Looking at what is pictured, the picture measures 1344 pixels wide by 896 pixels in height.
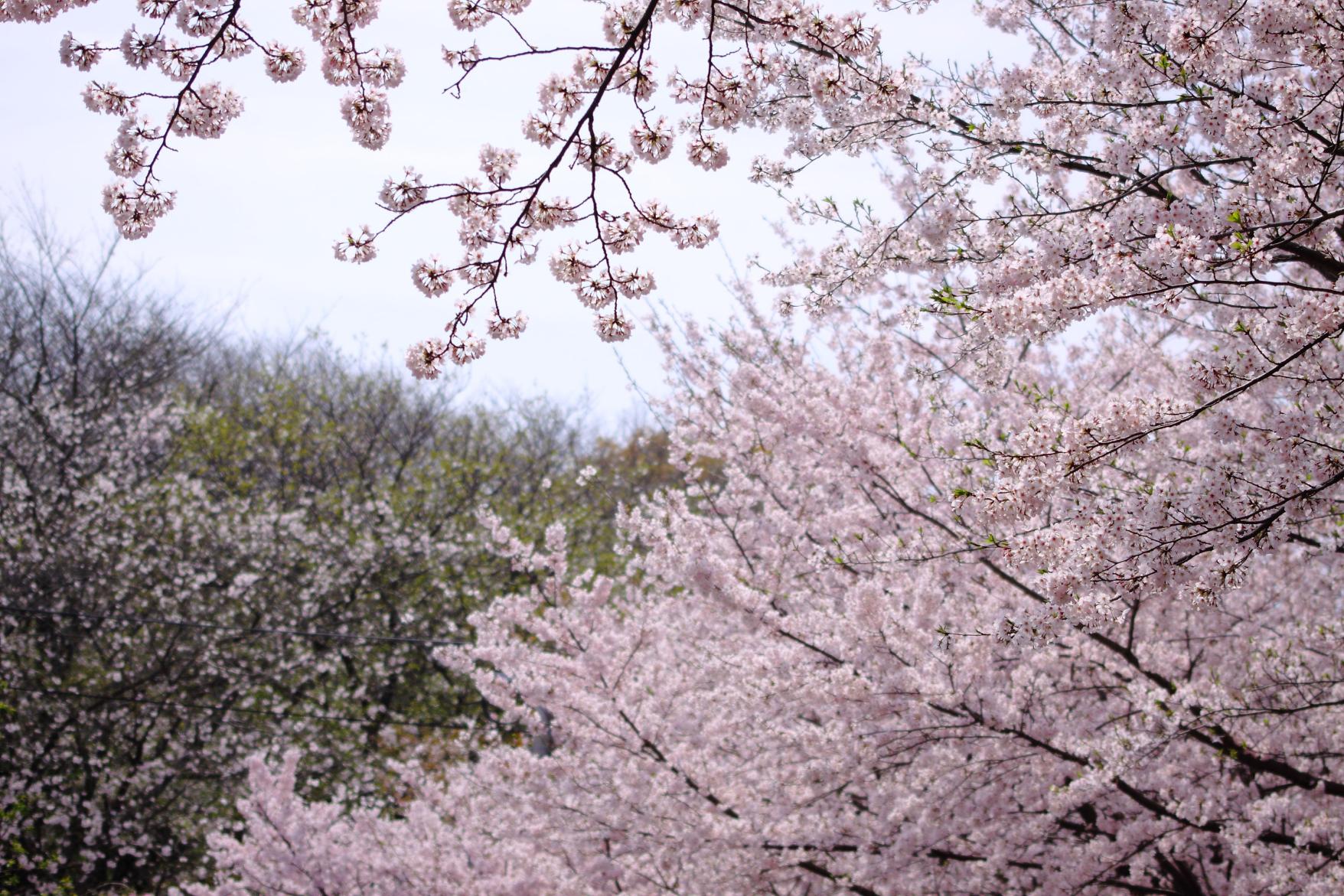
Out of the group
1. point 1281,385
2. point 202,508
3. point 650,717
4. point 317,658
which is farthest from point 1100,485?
point 202,508

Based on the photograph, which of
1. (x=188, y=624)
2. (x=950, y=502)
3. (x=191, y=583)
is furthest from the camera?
(x=191, y=583)

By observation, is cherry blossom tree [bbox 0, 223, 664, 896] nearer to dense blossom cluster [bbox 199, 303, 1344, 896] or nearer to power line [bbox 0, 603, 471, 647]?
power line [bbox 0, 603, 471, 647]

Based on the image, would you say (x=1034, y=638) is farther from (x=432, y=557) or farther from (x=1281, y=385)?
(x=432, y=557)

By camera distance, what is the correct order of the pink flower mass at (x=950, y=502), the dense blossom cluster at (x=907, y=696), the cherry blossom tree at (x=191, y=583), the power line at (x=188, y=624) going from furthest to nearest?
the cherry blossom tree at (x=191, y=583)
the power line at (x=188, y=624)
the dense blossom cluster at (x=907, y=696)
the pink flower mass at (x=950, y=502)

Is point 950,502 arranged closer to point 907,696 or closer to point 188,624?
point 907,696

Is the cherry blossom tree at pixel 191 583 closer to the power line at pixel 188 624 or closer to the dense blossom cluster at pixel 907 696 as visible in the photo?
the power line at pixel 188 624

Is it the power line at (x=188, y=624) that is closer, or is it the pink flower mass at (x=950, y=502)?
the pink flower mass at (x=950, y=502)

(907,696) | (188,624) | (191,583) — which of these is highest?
(191,583)

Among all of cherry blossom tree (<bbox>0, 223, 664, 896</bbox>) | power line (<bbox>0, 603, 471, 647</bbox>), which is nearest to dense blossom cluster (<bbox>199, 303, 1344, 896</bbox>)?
power line (<bbox>0, 603, 471, 647</bbox>)

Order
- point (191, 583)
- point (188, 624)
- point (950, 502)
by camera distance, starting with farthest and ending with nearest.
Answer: point (191, 583)
point (188, 624)
point (950, 502)

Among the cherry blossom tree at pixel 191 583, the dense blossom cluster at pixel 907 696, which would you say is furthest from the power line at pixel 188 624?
the dense blossom cluster at pixel 907 696

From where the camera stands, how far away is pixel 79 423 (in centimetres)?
1355

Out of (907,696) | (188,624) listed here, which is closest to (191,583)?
(188,624)

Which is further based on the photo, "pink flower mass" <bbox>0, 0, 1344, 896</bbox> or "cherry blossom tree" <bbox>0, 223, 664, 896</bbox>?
"cherry blossom tree" <bbox>0, 223, 664, 896</bbox>
